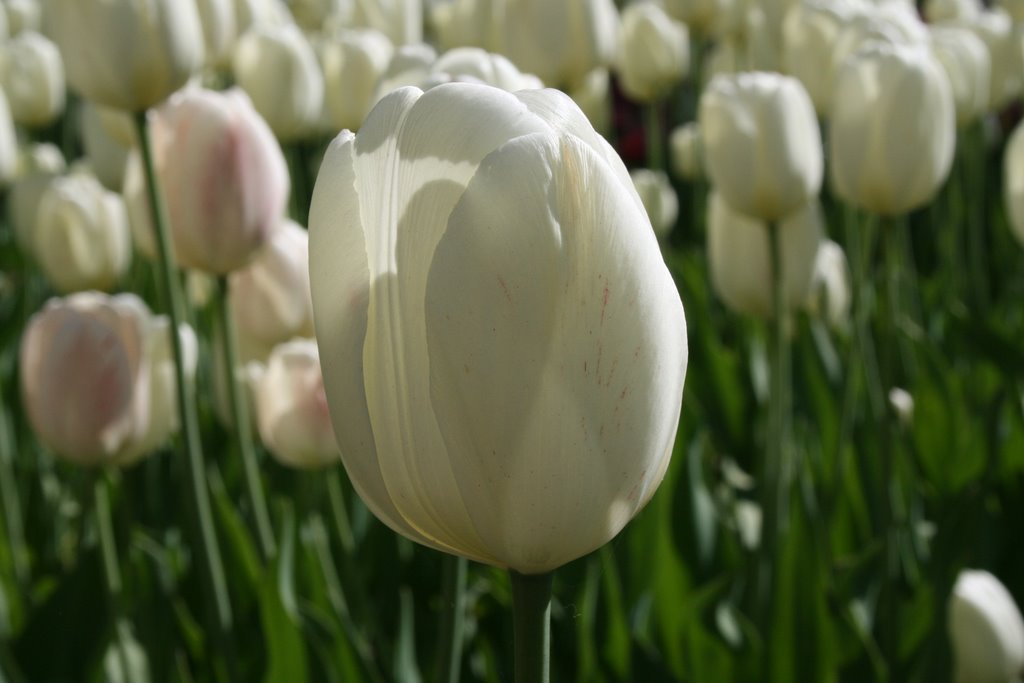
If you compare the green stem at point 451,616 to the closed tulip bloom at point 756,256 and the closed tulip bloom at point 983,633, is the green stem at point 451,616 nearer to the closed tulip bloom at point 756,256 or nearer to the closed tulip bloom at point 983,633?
the closed tulip bloom at point 983,633

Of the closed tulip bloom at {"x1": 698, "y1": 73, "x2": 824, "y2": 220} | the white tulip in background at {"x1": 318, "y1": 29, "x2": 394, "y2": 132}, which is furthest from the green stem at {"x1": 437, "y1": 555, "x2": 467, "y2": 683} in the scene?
the white tulip in background at {"x1": 318, "y1": 29, "x2": 394, "y2": 132}

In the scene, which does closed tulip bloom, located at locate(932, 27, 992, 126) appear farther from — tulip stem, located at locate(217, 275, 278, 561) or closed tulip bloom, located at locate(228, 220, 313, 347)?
tulip stem, located at locate(217, 275, 278, 561)

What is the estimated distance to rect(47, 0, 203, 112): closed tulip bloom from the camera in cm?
92

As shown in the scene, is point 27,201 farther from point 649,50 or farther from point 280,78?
point 649,50

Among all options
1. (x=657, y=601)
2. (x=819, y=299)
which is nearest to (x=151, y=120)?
(x=657, y=601)

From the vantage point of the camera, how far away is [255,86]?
1578 mm

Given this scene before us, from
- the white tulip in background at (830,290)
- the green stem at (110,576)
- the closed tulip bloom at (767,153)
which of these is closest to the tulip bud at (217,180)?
the green stem at (110,576)

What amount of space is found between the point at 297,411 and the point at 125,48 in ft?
1.05

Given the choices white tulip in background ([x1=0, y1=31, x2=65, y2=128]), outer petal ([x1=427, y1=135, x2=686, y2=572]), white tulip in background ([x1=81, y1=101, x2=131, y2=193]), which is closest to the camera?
outer petal ([x1=427, y1=135, x2=686, y2=572])

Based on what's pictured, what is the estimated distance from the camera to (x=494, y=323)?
410 mm

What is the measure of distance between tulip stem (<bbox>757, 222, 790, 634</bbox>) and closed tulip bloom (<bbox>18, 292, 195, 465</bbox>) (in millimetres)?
582

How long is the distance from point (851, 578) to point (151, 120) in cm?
86

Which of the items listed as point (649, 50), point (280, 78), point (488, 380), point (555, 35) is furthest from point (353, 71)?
point (488, 380)

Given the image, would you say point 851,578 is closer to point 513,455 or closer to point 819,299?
point 819,299
